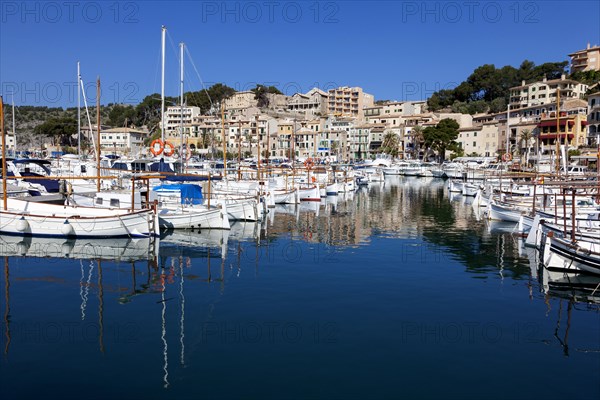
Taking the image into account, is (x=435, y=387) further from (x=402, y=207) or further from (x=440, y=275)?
(x=402, y=207)

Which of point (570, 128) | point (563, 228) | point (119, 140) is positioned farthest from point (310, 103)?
point (563, 228)

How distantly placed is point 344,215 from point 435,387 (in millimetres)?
29938

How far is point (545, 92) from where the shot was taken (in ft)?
376

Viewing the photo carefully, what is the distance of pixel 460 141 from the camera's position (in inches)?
4668

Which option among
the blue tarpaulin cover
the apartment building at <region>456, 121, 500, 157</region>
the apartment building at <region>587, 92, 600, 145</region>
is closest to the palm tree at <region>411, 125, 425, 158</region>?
the apartment building at <region>456, 121, 500, 157</region>

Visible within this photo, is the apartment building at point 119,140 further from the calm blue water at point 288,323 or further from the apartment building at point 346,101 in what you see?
the calm blue water at point 288,323

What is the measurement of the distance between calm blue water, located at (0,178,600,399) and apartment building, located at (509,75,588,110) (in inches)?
3800

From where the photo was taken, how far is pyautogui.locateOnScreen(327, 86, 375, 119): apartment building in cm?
16562

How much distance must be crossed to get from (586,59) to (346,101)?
67.2m

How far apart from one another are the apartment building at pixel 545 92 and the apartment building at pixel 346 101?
171ft

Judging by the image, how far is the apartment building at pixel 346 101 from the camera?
166 m

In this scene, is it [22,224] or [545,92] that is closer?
[22,224]

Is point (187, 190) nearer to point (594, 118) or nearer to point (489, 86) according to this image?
point (594, 118)

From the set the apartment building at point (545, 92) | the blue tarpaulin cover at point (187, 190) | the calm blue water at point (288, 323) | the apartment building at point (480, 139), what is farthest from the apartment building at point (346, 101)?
the calm blue water at point (288, 323)
